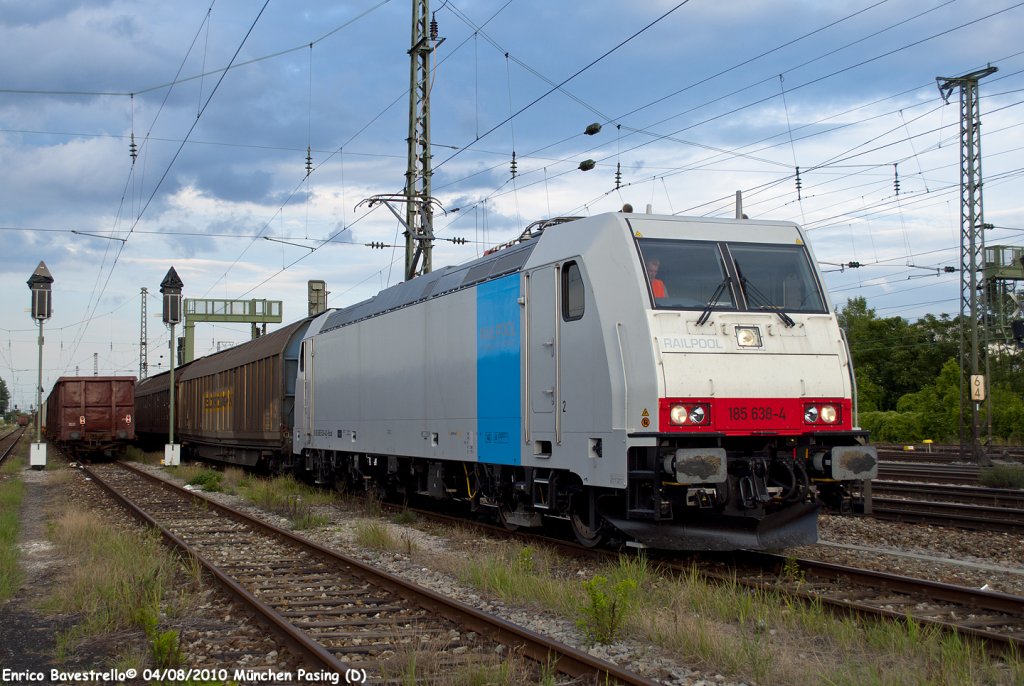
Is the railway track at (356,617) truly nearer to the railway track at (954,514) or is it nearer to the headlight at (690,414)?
the headlight at (690,414)

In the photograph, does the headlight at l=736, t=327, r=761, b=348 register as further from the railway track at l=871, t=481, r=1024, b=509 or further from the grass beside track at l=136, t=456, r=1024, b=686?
the railway track at l=871, t=481, r=1024, b=509

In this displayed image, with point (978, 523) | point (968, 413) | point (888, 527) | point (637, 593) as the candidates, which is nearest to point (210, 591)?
point (637, 593)

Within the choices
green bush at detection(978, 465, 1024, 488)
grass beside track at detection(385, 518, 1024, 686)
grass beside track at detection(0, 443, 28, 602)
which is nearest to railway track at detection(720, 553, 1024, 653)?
grass beside track at detection(385, 518, 1024, 686)

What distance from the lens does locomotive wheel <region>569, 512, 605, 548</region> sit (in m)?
9.77

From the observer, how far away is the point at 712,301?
9.23m

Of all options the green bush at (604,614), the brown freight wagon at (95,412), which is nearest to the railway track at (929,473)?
the green bush at (604,614)

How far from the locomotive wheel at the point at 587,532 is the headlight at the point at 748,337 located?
2434 mm

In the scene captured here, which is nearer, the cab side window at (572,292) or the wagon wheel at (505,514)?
the cab side window at (572,292)

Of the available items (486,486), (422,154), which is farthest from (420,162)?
(486,486)

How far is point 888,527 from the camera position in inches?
490

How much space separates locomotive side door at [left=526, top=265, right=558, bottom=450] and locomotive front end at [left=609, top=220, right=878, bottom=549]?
1.28m

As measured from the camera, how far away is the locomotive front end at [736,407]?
8.59m

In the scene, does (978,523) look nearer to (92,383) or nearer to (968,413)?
(968,413)

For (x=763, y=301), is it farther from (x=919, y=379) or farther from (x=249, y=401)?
(x=919, y=379)
